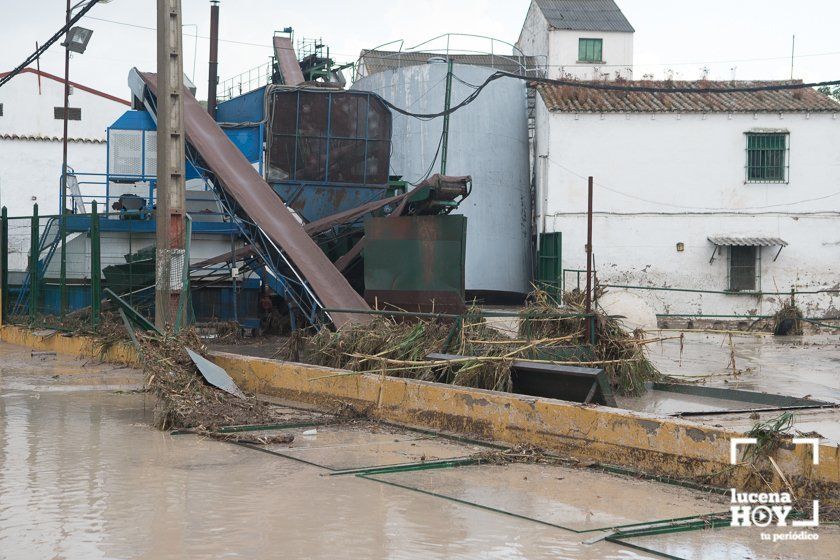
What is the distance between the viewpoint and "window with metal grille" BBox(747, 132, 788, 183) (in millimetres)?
29688

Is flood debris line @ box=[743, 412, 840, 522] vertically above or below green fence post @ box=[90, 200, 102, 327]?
below

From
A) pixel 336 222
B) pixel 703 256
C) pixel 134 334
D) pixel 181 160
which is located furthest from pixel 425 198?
pixel 703 256

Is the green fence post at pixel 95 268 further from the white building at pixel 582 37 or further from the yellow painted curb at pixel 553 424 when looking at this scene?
the white building at pixel 582 37

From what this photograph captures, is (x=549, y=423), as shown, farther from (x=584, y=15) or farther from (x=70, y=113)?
(x=70, y=113)

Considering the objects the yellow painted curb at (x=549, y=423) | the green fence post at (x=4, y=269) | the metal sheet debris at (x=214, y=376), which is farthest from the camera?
the green fence post at (x=4, y=269)

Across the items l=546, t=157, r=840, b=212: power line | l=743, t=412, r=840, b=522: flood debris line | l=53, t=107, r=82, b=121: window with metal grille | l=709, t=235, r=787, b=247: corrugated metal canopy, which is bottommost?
l=743, t=412, r=840, b=522: flood debris line

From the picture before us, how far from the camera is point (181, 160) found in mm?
13016

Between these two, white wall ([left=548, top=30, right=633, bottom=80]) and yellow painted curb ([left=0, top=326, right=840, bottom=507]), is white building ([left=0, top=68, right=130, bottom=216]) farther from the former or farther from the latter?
yellow painted curb ([left=0, top=326, right=840, bottom=507])

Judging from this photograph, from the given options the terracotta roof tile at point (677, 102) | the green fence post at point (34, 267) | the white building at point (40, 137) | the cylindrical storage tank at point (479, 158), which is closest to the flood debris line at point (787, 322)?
the terracotta roof tile at point (677, 102)

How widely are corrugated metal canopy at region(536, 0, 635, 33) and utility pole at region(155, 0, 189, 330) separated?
30830 millimetres

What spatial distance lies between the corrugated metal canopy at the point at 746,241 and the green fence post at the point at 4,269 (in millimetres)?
20088

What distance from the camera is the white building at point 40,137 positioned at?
45.6 m

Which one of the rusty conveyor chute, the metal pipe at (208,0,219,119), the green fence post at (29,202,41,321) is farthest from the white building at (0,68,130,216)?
the rusty conveyor chute

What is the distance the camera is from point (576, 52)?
138 feet
